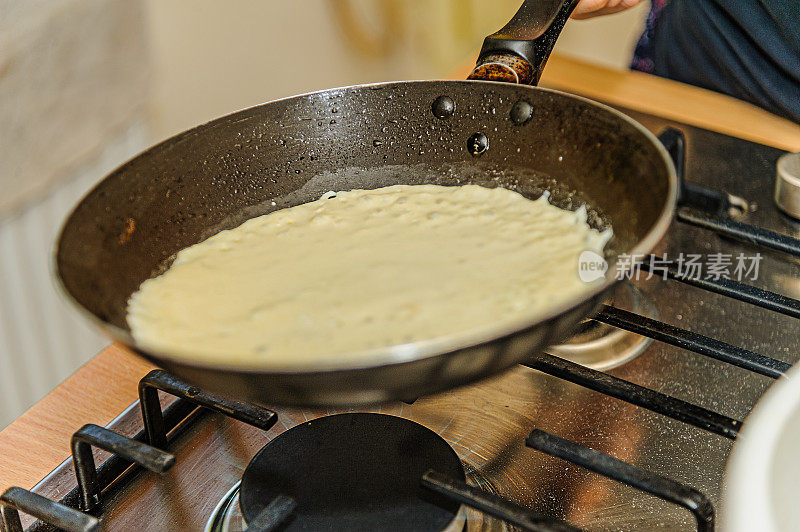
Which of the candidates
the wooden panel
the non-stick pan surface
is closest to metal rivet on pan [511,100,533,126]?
the non-stick pan surface

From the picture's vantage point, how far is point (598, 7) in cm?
96

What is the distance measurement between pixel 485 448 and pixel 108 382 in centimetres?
32

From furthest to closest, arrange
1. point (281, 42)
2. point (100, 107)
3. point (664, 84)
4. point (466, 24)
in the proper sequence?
point (466, 24) < point (281, 42) < point (100, 107) < point (664, 84)

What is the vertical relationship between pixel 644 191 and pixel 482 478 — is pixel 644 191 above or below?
above

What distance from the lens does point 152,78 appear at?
1493 millimetres

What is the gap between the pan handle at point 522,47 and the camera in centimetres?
71

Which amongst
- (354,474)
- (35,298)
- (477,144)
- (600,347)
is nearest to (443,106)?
(477,144)

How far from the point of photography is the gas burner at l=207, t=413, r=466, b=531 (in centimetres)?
50

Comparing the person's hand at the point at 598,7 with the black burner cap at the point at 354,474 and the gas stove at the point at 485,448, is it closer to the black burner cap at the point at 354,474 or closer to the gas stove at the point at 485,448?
the gas stove at the point at 485,448

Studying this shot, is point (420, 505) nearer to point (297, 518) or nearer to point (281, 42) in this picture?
point (297, 518)

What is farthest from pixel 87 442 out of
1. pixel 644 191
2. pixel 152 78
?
pixel 152 78

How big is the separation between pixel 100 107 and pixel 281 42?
550 millimetres

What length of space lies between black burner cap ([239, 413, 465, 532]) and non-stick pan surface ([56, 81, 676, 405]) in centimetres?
11

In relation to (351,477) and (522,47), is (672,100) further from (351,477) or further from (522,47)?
(351,477)
